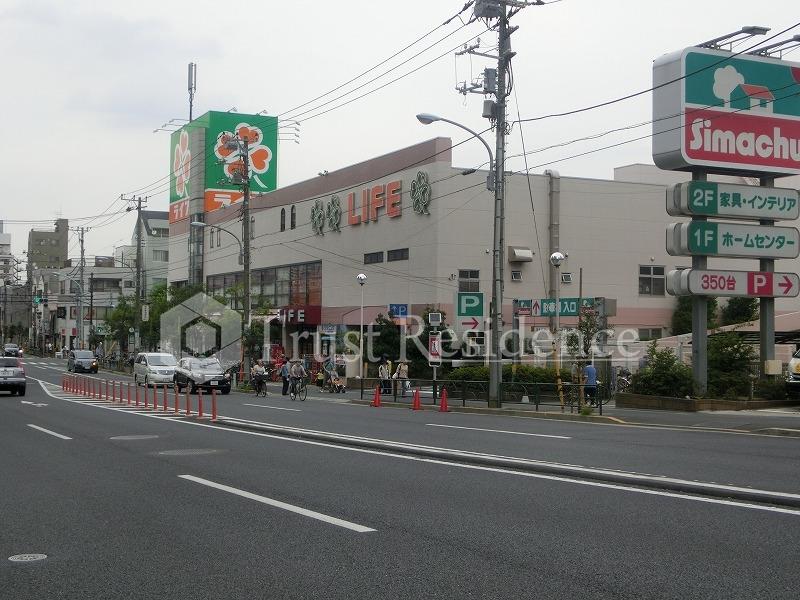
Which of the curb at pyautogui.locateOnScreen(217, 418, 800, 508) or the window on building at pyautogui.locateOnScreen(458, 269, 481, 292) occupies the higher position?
the window on building at pyautogui.locateOnScreen(458, 269, 481, 292)

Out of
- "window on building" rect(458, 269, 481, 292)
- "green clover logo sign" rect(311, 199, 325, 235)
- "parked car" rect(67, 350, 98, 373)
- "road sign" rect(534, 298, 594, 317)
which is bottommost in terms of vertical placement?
"parked car" rect(67, 350, 98, 373)

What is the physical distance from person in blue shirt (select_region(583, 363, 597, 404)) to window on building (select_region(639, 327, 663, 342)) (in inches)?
964

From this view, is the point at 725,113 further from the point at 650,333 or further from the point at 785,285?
the point at 650,333

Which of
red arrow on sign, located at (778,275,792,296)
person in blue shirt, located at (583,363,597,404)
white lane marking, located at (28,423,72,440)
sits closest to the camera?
white lane marking, located at (28,423,72,440)

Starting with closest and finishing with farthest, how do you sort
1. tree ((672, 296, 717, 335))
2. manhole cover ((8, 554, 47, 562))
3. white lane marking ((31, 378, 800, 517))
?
manhole cover ((8, 554, 47, 562)) < white lane marking ((31, 378, 800, 517)) < tree ((672, 296, 717, 335))

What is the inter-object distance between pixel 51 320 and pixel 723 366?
118m

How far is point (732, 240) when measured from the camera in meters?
28.8

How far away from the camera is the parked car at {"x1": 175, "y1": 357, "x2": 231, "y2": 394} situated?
1522 inches

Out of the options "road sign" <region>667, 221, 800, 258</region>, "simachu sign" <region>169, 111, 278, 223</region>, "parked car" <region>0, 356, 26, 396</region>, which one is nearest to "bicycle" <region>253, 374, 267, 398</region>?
"parked car" <region>0, 356, 26, 396</region>

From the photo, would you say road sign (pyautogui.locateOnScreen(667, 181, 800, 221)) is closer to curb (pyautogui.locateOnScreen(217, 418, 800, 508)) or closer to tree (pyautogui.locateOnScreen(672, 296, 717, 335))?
curb (pyautogui.locateOnScreen(217, 418, 800, 508))

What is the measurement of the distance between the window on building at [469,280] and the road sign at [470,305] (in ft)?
58.6

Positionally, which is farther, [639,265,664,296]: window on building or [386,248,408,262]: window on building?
Result: [639,265,664,296]: window on building

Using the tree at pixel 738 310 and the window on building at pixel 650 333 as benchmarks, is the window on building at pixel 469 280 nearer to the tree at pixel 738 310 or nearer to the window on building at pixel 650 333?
the window on building at pixel 650 333

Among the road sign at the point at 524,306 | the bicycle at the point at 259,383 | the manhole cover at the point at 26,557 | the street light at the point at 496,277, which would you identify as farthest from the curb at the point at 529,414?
the manhole cover at the point at 26,557
